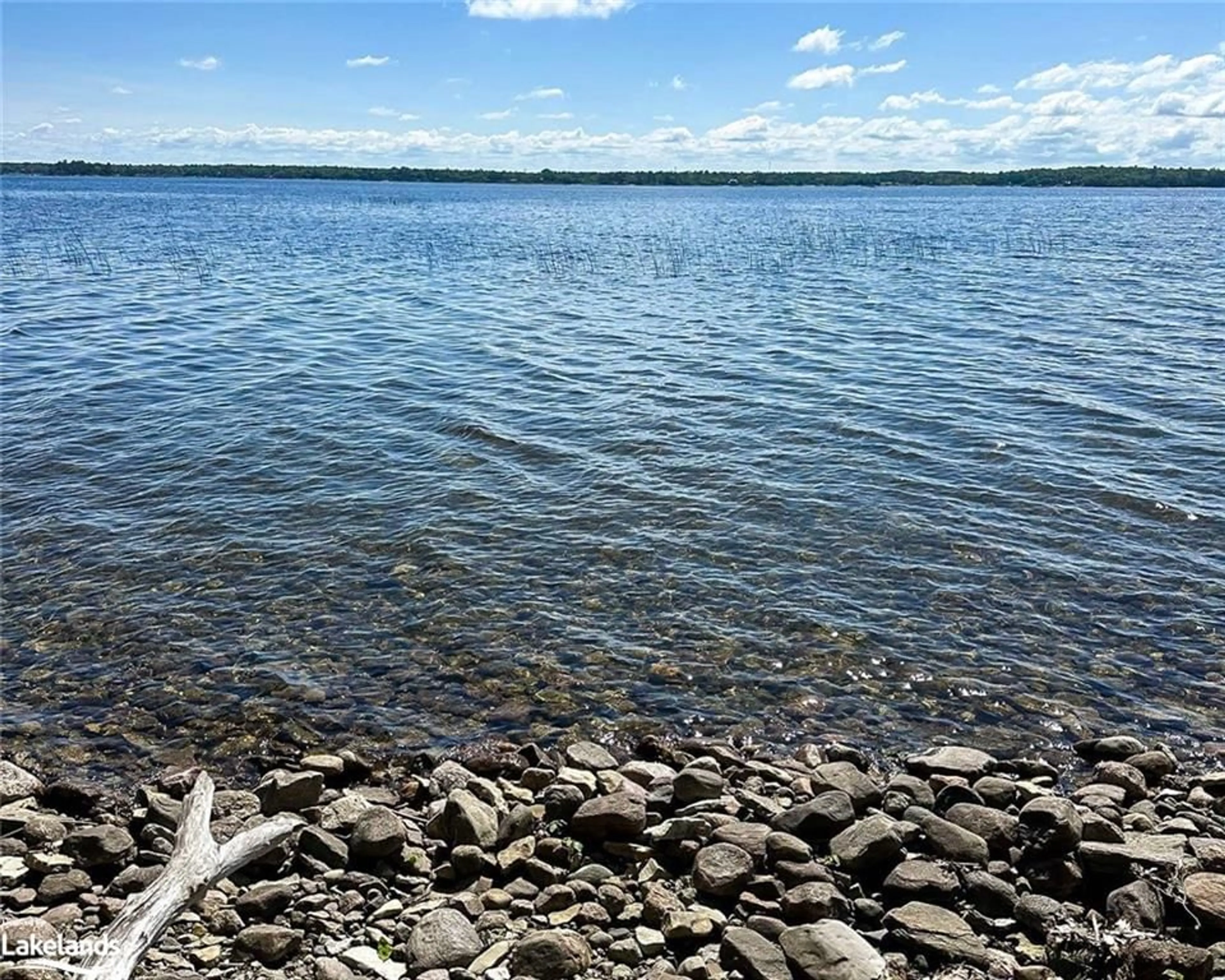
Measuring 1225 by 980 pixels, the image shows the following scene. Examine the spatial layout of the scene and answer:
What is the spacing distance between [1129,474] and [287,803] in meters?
12.8

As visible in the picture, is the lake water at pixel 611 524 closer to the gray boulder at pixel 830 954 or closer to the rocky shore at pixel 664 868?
the rocky shore at pixel 664 868

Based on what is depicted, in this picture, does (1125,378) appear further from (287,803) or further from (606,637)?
(287,803)

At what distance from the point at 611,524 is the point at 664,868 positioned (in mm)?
6836

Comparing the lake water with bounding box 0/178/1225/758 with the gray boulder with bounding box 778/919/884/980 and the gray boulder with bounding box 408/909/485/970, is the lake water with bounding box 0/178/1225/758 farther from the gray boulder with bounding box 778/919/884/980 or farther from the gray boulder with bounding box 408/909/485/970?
the gray boulder with bounding box 778/919/884/980

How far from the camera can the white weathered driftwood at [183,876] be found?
506cm

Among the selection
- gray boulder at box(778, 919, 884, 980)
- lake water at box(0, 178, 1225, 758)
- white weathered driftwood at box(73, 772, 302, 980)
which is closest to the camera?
white weathered driftwood at box(73, 772, 302, 980)

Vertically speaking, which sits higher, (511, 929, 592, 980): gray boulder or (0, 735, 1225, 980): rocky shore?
(511, 929, 592, 980): gray boulder

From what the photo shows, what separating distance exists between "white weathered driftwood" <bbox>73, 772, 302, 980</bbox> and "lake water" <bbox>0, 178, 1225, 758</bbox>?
2.18 meters

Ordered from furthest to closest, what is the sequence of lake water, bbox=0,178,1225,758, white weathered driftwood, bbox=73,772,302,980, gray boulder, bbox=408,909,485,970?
1. lake water, bbox=0,178,1225,758
2. gray boulder, bbox=408,909,485,970
3. white weathered driftwood, bbox=73,772,302,980

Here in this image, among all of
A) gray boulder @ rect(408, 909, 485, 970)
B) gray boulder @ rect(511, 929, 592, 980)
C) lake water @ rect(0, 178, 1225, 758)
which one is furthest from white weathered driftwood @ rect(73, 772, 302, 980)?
lake water @ rect(0, 178, 1225, 758)

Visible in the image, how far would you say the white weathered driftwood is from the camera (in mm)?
5062

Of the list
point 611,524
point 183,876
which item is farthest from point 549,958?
point 611,524

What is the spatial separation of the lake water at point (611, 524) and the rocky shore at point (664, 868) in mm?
890

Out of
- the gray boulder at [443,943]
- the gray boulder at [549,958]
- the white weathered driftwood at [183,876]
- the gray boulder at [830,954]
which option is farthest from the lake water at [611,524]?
the gray boulder at [549,958]
